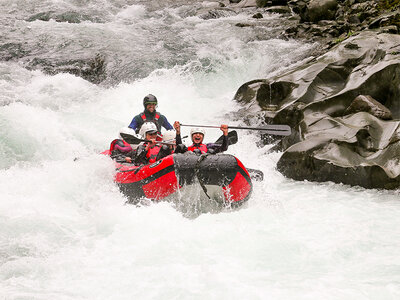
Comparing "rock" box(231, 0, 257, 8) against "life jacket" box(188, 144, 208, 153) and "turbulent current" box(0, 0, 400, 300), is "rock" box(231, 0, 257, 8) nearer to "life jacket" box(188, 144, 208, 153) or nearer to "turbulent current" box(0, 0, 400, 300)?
"turbulent current" box(0, 0, 400, 300)

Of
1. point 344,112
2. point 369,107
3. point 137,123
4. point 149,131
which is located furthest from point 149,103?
point 369,107

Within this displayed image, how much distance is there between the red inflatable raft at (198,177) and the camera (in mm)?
6234

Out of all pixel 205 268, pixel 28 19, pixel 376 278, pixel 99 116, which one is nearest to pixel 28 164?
pixel 99 116

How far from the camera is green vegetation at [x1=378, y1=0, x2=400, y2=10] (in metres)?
12.9

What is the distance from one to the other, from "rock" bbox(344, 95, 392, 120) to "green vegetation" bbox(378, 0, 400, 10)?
5.71 meters

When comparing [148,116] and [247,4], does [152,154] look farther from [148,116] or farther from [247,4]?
[247,4]

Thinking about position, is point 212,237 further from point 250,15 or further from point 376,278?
point 250,15

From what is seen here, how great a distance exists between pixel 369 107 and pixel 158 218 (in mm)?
4176

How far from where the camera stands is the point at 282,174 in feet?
26.8

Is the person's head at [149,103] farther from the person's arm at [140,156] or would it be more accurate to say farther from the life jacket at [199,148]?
the life jacket at [199,148]

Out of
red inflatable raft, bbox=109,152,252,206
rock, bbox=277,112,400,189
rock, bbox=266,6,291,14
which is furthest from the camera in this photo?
rock, bbox=266,6,291,14

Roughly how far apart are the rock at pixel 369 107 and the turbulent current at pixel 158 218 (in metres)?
1.54

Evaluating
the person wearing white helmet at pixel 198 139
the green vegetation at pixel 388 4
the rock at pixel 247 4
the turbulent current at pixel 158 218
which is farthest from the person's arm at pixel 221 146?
the rock at pixel 247 4

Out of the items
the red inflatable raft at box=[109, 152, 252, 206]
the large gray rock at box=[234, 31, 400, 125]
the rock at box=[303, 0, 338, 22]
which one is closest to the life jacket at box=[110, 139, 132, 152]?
the red inflatable raft at box=[109, 152, 252, 206]
